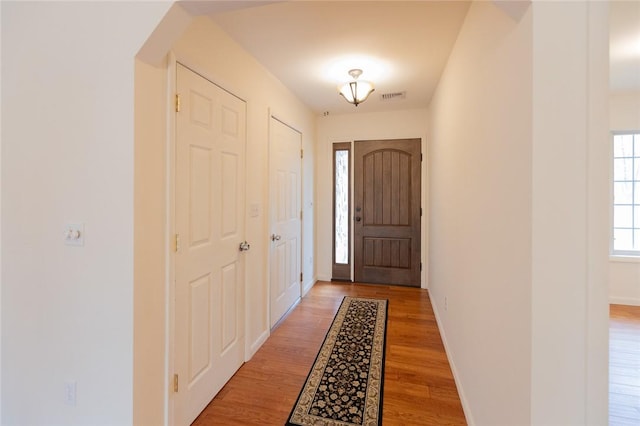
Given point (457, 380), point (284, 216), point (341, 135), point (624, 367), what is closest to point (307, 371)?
point (457, 380)

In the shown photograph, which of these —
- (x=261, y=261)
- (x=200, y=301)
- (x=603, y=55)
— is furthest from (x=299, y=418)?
(x=603, y=55)

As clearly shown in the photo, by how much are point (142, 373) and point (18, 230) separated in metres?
0.97

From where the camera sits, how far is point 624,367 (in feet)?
7.41

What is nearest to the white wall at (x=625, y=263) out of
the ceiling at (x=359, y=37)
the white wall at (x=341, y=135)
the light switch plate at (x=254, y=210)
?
the ceiling at (x=359, y=37)

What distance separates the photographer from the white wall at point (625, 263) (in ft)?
11.4

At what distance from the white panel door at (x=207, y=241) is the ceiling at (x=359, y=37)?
0.50 metres

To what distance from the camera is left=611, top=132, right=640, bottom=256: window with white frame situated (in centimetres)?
357

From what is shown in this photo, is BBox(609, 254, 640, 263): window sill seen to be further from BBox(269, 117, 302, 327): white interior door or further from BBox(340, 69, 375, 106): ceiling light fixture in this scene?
BBox(269, 117, 302, 327): white interior door

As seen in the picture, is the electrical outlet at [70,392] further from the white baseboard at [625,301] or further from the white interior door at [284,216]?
the white baseboard at [625,301]

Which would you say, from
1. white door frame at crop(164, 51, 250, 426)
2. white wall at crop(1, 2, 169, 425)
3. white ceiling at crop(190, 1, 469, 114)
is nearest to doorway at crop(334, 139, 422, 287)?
white ceiling at crop(190, 1, 469, 114)

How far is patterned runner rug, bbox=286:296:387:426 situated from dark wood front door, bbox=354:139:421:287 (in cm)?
125

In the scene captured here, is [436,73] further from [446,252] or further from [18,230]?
[18,230]

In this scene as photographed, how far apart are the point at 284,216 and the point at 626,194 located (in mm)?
Answer: 4065

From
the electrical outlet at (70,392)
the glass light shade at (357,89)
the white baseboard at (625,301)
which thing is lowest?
the white baseboard at (625,301)
